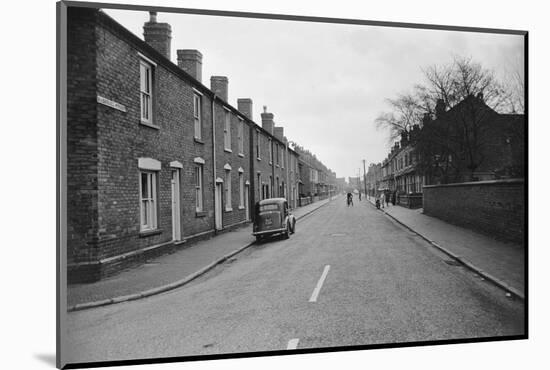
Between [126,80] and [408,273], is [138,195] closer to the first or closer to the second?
[126,80]

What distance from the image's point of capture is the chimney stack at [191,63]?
12547 mm

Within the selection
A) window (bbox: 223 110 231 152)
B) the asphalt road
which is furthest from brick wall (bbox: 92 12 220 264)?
window (bbox: 223 110 231 152)

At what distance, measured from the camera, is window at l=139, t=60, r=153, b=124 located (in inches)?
382

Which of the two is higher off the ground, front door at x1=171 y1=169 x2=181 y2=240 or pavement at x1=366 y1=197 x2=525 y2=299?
front door at x1=171 y1=169 x2=181 y2=240

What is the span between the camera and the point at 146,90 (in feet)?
32.9

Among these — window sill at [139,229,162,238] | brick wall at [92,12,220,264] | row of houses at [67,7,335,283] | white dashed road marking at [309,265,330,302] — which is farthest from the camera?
window sill at [139,229,162,238]

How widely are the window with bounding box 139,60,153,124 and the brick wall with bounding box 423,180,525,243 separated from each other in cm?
875

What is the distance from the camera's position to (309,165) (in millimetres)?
60250

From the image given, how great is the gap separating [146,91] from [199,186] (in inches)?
197

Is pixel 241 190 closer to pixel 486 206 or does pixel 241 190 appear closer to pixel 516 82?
pixel 486 206

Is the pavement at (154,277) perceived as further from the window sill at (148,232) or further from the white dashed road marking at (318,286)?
the white dashed road marking at (318,286)

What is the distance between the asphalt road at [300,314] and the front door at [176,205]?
3.99 m

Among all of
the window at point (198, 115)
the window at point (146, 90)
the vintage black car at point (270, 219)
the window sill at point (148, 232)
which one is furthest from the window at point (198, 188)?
the window at point (146, 90)

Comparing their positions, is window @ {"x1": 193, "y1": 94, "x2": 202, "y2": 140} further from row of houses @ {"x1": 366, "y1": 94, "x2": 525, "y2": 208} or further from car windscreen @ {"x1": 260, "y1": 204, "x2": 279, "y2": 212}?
row of houses @ {"x1": 366, "y1": 94, "x2": 525, "y2": 208}
